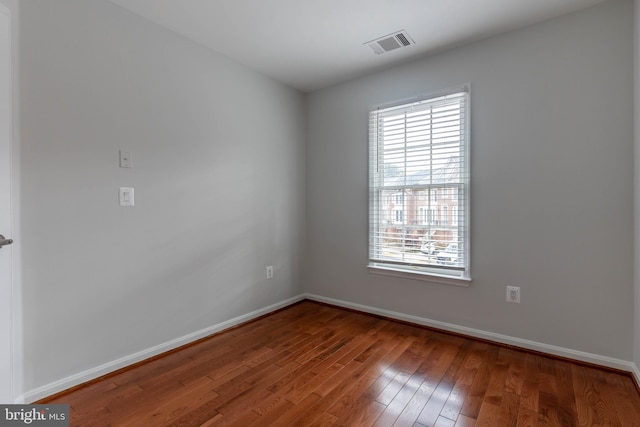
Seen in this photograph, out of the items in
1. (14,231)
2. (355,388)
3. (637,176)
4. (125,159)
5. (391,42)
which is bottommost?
(355,388)

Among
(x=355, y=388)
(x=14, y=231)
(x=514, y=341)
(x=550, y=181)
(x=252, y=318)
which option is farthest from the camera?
(x=252, y=318)

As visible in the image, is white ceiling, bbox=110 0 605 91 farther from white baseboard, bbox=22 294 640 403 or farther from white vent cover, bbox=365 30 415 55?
white baseboard, bbox=22 294 640 403

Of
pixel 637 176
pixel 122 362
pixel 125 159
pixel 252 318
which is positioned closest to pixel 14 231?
pixel 125 159

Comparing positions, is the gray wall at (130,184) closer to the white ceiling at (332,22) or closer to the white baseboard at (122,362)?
the white baseboard at (122,362)

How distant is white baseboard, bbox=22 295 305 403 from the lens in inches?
72.3

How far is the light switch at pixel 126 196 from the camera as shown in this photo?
7.21 feet

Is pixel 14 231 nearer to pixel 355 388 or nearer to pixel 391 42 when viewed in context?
pixel 355 388

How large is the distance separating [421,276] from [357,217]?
896 mm

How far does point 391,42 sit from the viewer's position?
2.66 metres

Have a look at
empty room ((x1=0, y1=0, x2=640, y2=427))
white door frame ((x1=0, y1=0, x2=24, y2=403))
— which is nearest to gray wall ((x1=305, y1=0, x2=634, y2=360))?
empty room ((x1=0, y1=0, x2=640, y2=427))

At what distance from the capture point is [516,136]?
8.14 feet

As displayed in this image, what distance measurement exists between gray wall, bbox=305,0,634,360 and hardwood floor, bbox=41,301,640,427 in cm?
33

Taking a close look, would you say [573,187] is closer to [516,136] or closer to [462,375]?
[516,136]

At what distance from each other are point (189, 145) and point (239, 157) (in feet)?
1.74
